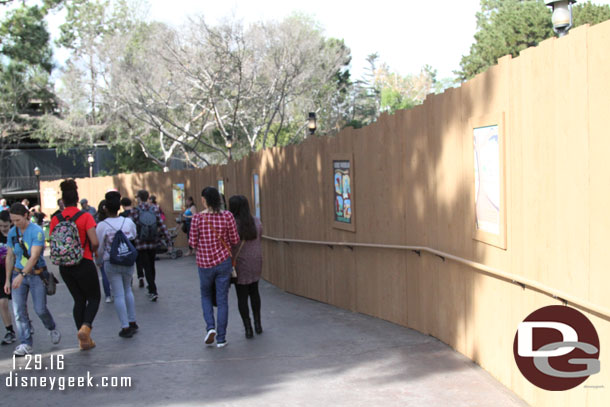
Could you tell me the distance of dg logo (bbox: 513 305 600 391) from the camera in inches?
179

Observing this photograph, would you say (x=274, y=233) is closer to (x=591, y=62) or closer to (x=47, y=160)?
(x=591, y=62)

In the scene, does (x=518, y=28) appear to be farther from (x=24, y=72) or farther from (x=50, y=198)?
(x=24, y=72)

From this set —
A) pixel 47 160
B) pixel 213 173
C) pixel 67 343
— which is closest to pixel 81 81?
pixel 47 160

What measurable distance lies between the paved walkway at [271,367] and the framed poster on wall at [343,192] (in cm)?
134

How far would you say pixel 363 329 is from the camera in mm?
8500

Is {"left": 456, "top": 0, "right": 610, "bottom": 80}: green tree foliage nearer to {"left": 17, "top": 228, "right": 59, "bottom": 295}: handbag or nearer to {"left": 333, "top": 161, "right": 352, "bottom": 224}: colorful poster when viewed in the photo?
{"left": 333, "top": 161, "right": 352, "bottom": 224}: colorful poster

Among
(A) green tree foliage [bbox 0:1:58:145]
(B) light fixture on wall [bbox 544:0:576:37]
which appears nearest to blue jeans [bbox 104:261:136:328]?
(B) light fixture on wall [bbox 544:0:576:37]

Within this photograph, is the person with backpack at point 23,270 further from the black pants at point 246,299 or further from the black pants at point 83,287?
the black pants at point 246,299

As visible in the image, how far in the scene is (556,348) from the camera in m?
5.05

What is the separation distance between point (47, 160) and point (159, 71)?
60.7 ft

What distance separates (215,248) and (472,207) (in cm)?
297

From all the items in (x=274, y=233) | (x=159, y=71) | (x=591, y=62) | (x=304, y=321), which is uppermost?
(x=159, y=71)

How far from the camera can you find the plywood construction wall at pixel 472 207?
4.39 m

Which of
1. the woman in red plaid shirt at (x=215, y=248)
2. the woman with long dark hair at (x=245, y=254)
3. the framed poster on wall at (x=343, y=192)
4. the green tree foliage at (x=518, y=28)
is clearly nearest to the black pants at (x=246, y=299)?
the woman with long dark hair at (x=245, y=254)
